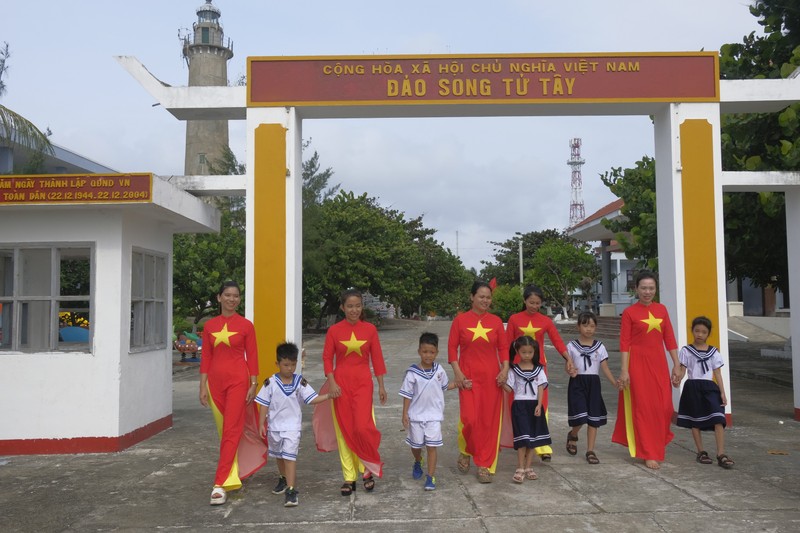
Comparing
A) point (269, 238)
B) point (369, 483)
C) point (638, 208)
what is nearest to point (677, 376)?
point (369, 483)

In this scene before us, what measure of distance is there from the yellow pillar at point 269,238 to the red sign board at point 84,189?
5.40 feet

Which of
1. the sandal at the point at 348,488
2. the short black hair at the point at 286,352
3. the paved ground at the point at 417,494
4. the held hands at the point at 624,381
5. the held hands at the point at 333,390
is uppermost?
the short black hair at the point at 286,352

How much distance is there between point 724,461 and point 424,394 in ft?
8.76

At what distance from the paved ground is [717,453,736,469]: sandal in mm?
80

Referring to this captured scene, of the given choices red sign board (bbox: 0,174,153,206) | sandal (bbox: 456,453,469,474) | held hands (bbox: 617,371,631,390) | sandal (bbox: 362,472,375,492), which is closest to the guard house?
red sign board (bbox: 0,174,153,206)

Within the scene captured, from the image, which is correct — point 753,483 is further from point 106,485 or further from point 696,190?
point 106,485

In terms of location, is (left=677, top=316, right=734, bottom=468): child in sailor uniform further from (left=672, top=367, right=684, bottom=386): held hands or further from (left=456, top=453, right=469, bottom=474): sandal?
(left=456, top=453, right=469, bottom=474): sandal

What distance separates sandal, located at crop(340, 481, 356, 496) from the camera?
5281 millimetres

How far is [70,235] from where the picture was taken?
7031mm

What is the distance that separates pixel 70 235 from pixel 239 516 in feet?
12.2

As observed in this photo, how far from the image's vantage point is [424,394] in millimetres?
5500

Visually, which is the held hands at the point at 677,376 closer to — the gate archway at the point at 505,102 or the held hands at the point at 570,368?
the held hands at the point at 570,368

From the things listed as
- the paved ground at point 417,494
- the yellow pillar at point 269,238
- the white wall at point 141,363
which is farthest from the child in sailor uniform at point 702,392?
the white wall at point 141,363

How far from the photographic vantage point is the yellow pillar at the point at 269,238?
26.0 feet
